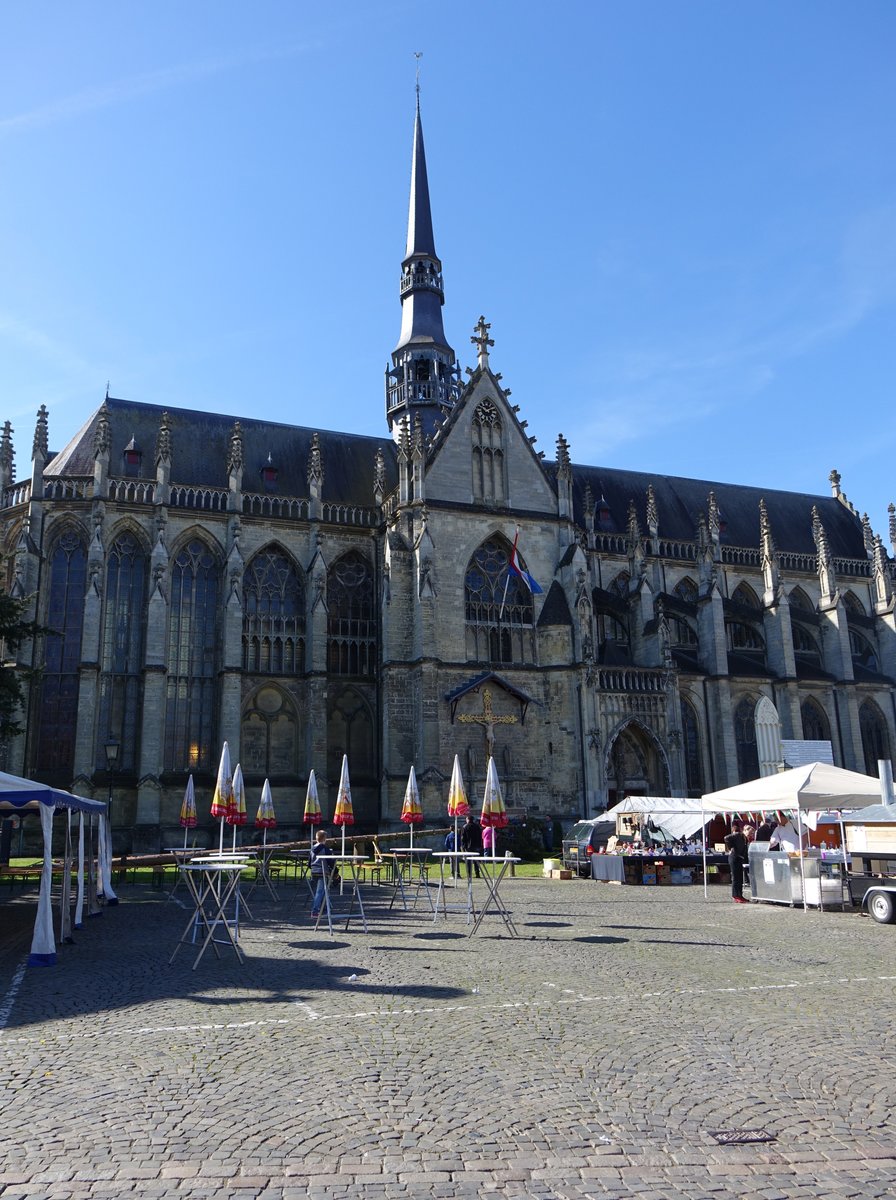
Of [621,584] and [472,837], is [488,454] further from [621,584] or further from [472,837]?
[472,837]

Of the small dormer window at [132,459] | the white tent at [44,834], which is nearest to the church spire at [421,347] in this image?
the small dormer window at [132,459]

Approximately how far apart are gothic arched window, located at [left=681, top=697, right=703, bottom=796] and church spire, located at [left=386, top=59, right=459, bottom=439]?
17991 mm

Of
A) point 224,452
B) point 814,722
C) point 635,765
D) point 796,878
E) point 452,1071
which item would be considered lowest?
point 452,1071

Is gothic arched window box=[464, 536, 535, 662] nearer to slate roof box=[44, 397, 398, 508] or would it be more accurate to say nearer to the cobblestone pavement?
A: slate roof box=[44, 397, 398, 508]

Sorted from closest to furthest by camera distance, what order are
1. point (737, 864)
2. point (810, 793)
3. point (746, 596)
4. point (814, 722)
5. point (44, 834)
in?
point (44, 834) < point (810, 793) < point (737, 864) < point (814, 722) < point (746, 596)

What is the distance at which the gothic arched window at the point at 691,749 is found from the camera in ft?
137

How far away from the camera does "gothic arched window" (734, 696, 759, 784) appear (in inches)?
1679

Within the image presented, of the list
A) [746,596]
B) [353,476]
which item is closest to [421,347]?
[353,476]

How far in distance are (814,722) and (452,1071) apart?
41.9m

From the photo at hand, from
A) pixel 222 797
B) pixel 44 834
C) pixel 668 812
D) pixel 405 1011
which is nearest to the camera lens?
pixel 405 1011

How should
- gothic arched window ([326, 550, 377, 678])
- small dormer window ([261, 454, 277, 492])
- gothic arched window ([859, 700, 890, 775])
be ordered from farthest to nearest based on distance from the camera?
gothic arched window ([859, 700, 890, 775]), small dormer window ([261, 454, 277, 492]), gothic arched window ([326, 550, 377, 678])

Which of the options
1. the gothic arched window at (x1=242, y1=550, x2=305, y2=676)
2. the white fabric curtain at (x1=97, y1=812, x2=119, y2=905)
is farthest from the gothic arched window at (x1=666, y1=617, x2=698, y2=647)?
the white fabric curtain at (x1=97, y1=812, x2=119, y2=905)

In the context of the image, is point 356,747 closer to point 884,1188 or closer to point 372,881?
point 372,881

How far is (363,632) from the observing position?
133ft
